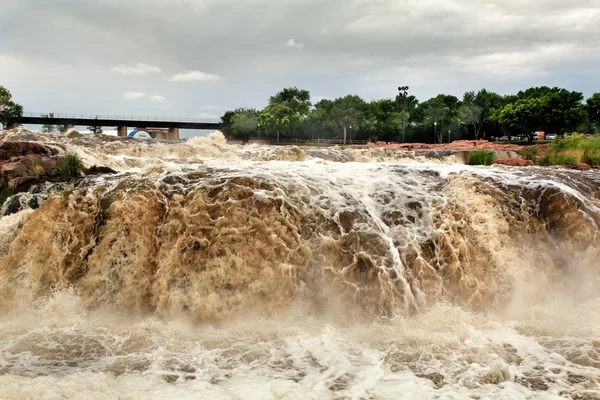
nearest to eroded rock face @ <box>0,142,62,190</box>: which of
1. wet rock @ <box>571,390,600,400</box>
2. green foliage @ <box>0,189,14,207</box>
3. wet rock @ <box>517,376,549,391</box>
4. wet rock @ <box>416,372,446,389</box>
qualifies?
green foliage @ <box>0,189,14,207</box>

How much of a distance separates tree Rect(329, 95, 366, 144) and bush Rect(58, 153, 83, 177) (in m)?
41.7

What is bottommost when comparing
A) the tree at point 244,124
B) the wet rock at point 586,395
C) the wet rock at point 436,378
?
the wet rock at point 436,378

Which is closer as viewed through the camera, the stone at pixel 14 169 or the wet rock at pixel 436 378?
the wet rock at pixel 436 378

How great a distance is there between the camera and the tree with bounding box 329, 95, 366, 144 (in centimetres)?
4938

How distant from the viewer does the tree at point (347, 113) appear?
49.4 m

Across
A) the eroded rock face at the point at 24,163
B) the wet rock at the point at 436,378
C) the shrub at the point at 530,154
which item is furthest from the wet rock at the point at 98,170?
the shrub at the point at 530,154

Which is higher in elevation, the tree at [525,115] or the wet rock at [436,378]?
the tree at [525,115]

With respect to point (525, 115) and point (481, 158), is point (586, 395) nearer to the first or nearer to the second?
point (481, 158)

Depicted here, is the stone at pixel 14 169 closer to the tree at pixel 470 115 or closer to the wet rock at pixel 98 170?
the wet rock at pixel 98 170

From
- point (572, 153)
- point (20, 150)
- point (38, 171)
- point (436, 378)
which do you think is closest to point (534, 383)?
point (436, 378)

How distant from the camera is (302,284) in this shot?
7133mm

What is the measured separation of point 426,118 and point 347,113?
465 inches

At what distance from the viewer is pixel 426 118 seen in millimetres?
54188

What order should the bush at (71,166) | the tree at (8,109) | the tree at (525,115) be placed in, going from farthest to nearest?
the tree at (525,115)
the tree at (8,109)
the bush at (71,166)
